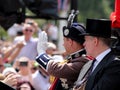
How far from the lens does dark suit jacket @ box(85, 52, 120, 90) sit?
5.14 meters

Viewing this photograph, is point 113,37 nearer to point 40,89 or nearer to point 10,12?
point 40,89

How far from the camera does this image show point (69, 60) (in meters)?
6.20

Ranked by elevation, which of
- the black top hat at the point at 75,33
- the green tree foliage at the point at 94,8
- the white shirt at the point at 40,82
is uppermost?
the black top hat at the point at 75,33

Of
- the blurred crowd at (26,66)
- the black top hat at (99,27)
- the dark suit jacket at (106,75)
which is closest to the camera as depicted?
the dark suit jacket at (106,75)

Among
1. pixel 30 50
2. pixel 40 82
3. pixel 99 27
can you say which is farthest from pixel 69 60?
pixel 30 50

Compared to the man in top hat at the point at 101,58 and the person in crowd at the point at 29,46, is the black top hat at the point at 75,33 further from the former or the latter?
the person in crowd at the point at 29,46

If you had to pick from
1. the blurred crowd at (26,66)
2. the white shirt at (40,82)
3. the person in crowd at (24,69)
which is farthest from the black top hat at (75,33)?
the person in crowd at (24,69)

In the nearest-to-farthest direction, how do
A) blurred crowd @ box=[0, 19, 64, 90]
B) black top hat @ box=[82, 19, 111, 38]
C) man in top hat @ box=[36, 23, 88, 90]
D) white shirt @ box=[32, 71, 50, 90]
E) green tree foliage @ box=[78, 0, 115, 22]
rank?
black top hat @ box=[82, 19, 111, 38] → man in top hat @ box=[36, 23, 88, 90] → blurred crowd @ box=[0, 19, 64, 90] → white shirt @ box=[32, 71, 50, 90] → green tree foliage @ box=[78, 0, 115, 22]

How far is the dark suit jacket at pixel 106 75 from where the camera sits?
5.14 metres

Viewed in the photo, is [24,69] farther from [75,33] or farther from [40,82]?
[75,33]

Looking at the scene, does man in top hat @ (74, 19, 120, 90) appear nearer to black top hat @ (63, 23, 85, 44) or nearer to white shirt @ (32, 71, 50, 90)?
black top hat @ (63, 23, 85, 44)

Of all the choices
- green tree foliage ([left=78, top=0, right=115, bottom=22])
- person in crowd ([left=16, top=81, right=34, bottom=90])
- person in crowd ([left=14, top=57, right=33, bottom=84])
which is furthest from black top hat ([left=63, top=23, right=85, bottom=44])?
green tree foliage ([left=78, top=0, right=115, bottom=22])

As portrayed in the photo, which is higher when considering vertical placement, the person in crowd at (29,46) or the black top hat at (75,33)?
the black top hat at (75,33)

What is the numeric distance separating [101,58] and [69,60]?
818 mm
